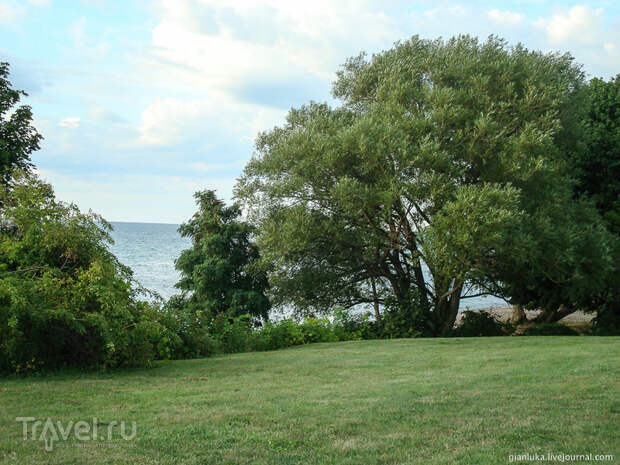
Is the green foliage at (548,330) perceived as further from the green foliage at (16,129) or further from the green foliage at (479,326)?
the green foliage at (16,129)

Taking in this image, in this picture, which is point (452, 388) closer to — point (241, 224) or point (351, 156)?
point (351, 156)

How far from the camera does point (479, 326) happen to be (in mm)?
19562

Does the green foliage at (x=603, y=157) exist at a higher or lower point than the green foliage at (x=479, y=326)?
higher

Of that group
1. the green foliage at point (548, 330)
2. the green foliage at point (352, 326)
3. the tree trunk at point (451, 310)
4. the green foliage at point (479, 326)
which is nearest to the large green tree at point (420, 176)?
the tree trunk at point (451, 310)

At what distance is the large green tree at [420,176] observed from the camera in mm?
15375

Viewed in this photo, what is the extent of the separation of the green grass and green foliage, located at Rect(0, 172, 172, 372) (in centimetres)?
63

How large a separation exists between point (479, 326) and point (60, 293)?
1507 centimetres

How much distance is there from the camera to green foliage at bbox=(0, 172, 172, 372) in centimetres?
827

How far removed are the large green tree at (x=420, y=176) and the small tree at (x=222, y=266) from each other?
1291 mm

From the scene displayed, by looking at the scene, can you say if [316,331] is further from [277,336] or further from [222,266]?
[222,266]

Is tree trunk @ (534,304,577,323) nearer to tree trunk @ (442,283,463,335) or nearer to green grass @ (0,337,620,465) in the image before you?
tree trunk @ (442,283,463,335)

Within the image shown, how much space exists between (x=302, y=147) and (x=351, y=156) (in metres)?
1.57

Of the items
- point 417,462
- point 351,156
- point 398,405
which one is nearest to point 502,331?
point 351,156
